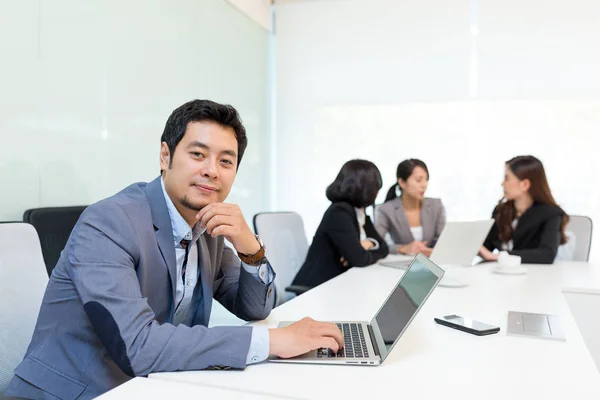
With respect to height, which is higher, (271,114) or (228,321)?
(271,114)

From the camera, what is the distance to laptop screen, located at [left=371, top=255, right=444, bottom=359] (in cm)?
134

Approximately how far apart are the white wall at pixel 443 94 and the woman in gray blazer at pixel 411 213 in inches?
38.2

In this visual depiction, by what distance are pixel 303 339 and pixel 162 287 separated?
1.32 ft

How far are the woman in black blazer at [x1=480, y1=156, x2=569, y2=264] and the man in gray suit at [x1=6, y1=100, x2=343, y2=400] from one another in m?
2.27

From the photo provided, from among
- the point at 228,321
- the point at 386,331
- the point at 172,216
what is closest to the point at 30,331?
the point at 172,216

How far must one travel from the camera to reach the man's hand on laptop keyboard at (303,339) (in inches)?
49.8

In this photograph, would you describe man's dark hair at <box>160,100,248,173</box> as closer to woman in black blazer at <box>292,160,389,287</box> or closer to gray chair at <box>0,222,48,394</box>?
gray chair at <box>0,222,48,394</box>

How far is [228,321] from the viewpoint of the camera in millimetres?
4273

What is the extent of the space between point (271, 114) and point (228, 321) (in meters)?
2.29

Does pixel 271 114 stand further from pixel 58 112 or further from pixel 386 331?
→ pixel 386 331

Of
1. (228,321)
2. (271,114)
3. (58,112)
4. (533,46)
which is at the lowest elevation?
(228,321)

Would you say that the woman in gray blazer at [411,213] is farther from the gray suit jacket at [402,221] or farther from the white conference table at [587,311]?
the white conference table at [587,311]

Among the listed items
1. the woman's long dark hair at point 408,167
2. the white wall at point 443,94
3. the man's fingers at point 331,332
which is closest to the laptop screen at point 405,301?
the man's fingers at point 331,332

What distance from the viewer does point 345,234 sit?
3148 millimetres
